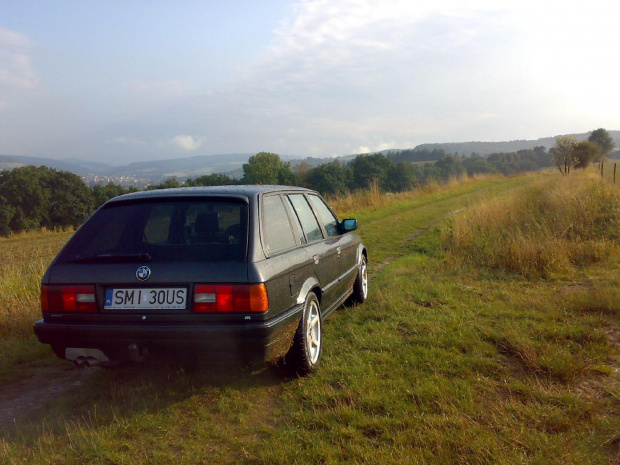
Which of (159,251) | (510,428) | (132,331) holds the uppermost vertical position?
(159,251)

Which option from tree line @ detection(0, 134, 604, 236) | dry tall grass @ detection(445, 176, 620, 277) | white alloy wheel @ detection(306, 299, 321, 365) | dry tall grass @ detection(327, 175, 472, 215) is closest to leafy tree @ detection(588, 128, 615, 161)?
tree line @ detection(0, 134, 604, 236)

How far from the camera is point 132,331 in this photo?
3.22 metres

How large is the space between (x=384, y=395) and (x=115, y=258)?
216 centimetres

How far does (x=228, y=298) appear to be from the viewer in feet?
10.4

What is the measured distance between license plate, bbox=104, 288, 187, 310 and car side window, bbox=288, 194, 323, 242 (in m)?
1.58

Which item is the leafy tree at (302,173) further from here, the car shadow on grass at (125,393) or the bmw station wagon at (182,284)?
the bmw station wagon at (182,284)

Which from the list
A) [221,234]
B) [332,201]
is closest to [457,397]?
[221,234]

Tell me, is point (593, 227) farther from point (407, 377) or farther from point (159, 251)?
point (159, 251)

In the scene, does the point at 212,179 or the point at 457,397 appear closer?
the point at 457,397

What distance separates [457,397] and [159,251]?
236 centimetres

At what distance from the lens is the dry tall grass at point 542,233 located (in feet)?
25.1

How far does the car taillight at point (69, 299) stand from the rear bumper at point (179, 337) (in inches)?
4.3

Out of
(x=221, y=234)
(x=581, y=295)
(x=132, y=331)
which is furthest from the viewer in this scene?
(x=581, y=295)

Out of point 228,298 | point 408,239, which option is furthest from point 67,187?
point 228,298
